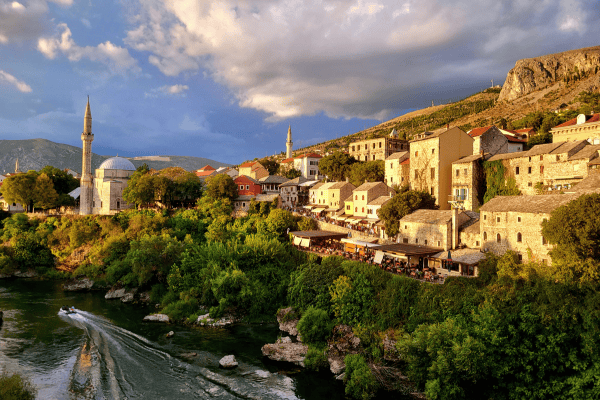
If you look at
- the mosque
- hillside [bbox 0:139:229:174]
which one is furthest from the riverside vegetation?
hillside [bbox 0:139:229:174]

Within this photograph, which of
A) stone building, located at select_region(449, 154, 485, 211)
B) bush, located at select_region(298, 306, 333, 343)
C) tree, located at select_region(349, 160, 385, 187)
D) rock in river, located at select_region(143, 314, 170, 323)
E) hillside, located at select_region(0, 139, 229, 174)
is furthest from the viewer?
hillside, located at select_region(0, 139, 229, 174)

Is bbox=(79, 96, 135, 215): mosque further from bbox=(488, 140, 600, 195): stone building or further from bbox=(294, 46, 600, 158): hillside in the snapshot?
bbox=(488, 140, 600, 195): stone building

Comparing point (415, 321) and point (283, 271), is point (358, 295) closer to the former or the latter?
point (415, 321)

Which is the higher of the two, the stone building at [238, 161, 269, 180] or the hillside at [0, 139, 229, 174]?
the hillside at [0, 139, 229, 174]

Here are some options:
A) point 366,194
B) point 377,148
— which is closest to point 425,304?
point 366,194

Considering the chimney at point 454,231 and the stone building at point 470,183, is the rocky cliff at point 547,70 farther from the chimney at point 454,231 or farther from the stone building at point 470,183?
the chimney at point 454,231

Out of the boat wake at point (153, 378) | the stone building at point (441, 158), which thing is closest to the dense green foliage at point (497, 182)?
the stone building at point (441, 158)

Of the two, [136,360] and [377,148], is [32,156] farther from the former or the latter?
[136,360]

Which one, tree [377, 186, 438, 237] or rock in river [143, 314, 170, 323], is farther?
tree [377, 186, 438, 237]
